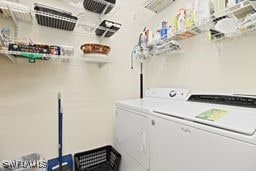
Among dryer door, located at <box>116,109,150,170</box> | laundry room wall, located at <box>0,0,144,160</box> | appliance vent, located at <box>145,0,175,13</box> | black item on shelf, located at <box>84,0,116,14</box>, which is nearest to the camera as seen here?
dryer door, located at <box>116,109,150,170</box>

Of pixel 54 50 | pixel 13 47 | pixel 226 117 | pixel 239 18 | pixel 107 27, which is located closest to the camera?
pixel 226 117

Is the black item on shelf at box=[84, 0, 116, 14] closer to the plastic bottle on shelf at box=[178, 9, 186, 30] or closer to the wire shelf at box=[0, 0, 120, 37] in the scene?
the wire shelf at box=[0, 0, 120, 37]

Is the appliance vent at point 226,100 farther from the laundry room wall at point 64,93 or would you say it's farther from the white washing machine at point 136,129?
the laundry room wall at point 64,93

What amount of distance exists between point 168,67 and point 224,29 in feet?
2.73

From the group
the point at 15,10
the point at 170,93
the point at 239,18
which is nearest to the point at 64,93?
the point at 15,10

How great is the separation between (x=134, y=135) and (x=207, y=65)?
38.2 inches

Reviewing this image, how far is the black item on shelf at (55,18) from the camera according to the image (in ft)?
4.58

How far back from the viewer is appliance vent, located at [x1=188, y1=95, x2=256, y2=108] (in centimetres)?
102

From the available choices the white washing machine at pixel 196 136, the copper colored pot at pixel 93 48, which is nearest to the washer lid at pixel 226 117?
the white washing machine at pixel 196 136

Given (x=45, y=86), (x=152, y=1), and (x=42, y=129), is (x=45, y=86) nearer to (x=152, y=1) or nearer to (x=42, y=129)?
(x=42, y=129)

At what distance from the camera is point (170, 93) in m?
1.76

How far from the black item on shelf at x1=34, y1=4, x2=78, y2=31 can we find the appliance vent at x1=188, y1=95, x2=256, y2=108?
1.39m

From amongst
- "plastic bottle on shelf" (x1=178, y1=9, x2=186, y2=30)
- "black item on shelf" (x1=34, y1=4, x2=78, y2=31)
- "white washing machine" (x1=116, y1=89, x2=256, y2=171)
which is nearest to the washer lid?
"white washing machine" (x1=116, y1=89, x2=256, y2=171)

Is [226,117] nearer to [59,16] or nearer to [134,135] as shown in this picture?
[134,135]
